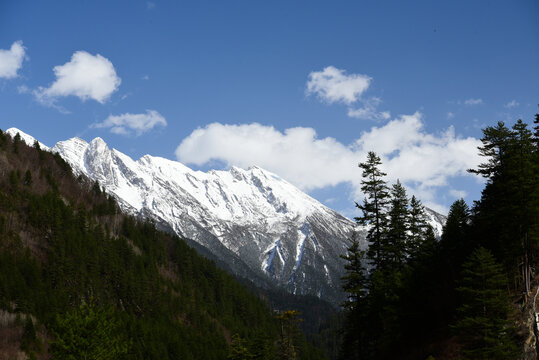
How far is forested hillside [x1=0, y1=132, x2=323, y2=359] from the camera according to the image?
89688 millimetres

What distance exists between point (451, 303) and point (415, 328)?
179 inches

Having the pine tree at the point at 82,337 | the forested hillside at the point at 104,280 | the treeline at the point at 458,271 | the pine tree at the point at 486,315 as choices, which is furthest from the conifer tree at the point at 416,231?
the pine tree at the point at 82,337

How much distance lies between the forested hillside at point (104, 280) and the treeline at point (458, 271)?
18880mm

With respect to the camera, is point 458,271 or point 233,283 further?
point 233,283

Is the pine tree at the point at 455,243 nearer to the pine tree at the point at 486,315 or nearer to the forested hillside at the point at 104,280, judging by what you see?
the pine tree at the point at 486,315

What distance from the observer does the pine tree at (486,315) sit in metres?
31.0

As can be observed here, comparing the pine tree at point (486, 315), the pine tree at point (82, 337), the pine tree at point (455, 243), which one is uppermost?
the pine tree at point (455, 243)

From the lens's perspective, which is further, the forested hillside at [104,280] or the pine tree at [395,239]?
the forested hillside at [104,280]

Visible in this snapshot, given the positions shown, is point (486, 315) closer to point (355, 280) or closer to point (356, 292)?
point (356, 292)

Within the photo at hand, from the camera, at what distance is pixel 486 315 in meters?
32.9

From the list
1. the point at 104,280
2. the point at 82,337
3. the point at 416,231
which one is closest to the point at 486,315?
the point at 416,231

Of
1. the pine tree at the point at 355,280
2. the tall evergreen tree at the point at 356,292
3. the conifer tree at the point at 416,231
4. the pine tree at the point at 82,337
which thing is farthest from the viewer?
the conifer tree at the point at 416,231

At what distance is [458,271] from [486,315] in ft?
35.0

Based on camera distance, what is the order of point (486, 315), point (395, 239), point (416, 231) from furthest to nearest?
point (416, 231)
point (395, 239)
point (486, 315)
